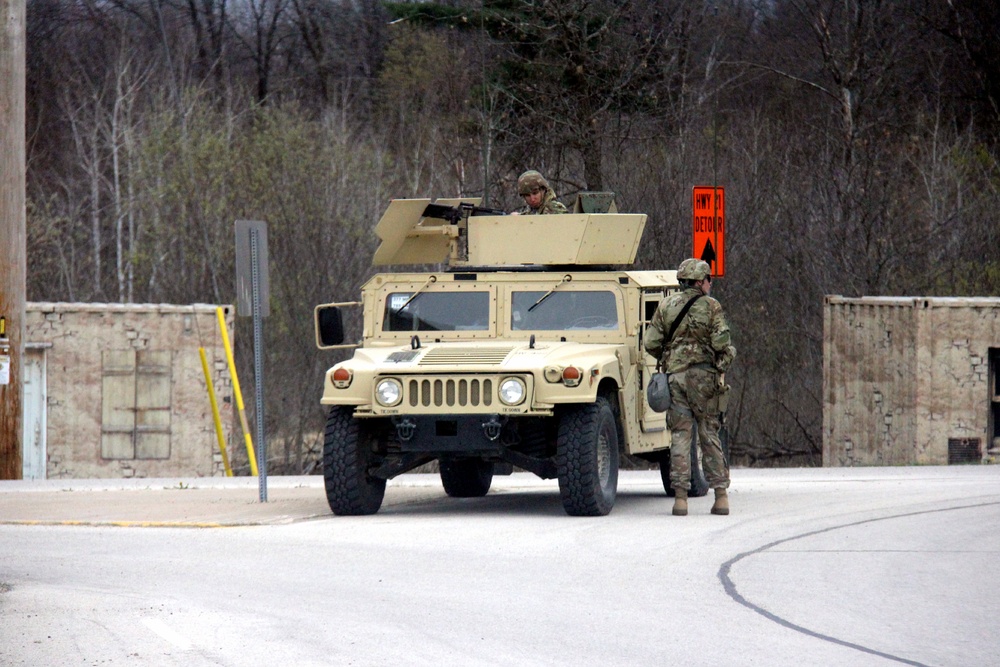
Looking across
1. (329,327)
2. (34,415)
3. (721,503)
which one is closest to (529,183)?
(329,327)

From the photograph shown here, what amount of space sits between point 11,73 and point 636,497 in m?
8.24

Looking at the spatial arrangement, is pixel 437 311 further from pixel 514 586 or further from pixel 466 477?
pixel 514 586

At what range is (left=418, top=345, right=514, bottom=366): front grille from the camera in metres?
12.0

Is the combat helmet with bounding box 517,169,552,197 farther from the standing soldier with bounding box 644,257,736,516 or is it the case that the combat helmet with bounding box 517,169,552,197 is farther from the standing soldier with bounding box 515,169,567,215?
the standing soldier with bounding box 644,257,736,516

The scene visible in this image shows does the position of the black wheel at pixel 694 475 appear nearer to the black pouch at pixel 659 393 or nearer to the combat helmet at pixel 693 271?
the black pouch at pixel 659 393

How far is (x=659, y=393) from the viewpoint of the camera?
39.4ft

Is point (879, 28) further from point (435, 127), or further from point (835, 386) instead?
point (835, 386)

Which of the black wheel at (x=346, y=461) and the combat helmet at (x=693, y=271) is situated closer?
the black wheel at (x=346, y=461)

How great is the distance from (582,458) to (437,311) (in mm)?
2192

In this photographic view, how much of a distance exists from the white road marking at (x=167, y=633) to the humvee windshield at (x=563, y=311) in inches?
226

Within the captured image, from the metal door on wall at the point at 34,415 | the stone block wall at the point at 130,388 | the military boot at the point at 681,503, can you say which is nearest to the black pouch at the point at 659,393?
the military boot at the point at 681,503

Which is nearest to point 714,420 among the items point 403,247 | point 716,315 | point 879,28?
point 716,315

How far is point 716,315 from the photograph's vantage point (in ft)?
40.2

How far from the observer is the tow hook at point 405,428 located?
11820mm
